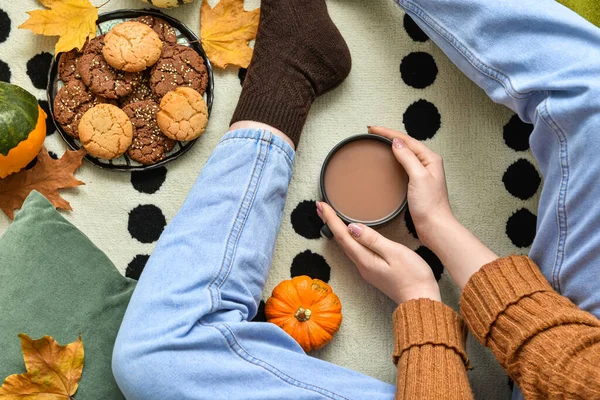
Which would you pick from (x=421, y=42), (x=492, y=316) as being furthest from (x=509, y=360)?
(x=421, y=42)

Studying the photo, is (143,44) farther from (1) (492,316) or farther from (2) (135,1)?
(1) (492,316)

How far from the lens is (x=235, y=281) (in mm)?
989

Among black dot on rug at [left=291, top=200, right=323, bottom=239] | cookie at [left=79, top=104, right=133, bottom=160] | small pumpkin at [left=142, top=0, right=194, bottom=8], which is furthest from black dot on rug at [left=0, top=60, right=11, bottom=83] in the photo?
black dot on rug at [left=291, top=200, right=323, bottom=239]

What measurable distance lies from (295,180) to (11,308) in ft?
1.91

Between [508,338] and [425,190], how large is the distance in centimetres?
33

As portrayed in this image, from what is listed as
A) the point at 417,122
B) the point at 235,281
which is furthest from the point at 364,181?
the point at 235,281

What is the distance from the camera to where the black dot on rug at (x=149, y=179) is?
1.20m

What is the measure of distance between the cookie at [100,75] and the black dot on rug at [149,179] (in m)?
0.17

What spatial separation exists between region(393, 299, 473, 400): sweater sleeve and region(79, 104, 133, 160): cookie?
2.06ft

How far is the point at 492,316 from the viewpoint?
91cm

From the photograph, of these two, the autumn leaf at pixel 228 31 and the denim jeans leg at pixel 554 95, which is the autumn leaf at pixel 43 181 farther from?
the denim jeans leg at pixel 554 95

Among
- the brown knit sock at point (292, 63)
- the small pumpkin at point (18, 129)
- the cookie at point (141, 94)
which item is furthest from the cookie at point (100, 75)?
the brown knit sock at point (292, 63)

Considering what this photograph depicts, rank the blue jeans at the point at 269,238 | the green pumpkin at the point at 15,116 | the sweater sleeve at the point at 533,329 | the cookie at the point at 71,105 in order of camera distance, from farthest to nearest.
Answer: the cookie at the point at 71,105
the green pumpkin at the point at 15,116
the blue jeans at the point at 269,238
the sweater sleeve at the point at 533,329

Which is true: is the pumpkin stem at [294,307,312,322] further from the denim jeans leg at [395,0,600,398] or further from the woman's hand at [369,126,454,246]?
the denim jeans leg at [395,0,600,398]
